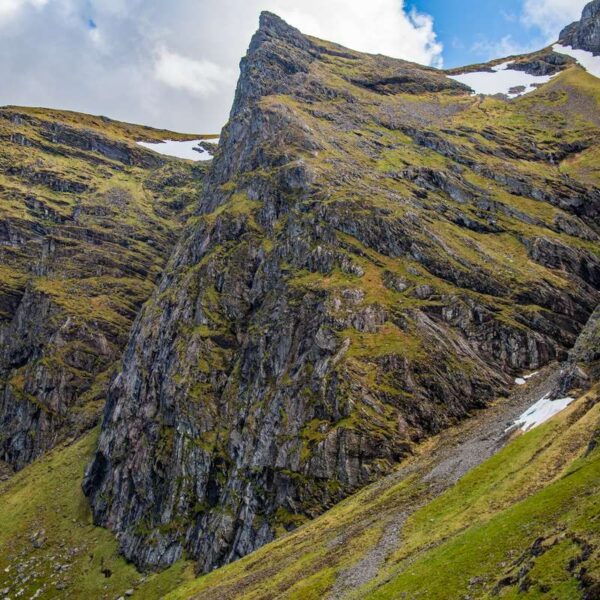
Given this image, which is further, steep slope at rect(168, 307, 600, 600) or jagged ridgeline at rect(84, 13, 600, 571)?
jagged ridgeline at rect(84, 13, 600, 571)

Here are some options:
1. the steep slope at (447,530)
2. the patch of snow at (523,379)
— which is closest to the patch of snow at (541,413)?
the steep slope at (447,530)

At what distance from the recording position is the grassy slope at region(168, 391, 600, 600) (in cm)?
3184

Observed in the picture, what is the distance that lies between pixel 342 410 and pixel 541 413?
40.1 m

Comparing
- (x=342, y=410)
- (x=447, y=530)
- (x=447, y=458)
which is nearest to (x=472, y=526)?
(x=447, y=530)

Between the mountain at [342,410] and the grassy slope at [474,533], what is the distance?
27 cm

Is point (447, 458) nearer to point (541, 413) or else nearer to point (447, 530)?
point (541, 413)

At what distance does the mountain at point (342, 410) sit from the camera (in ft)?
165

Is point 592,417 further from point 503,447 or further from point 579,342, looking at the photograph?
point 579,342

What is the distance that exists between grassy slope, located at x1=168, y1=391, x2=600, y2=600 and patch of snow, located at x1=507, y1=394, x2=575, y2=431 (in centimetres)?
517

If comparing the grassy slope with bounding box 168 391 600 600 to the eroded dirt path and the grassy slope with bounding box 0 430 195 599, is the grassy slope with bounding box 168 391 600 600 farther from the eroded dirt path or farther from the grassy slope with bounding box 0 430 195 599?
the grassy slope with bounding box 0 430 195 599

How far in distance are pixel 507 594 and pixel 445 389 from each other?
79.9 meters

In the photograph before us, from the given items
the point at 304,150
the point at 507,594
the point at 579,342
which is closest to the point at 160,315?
the point at 304,150

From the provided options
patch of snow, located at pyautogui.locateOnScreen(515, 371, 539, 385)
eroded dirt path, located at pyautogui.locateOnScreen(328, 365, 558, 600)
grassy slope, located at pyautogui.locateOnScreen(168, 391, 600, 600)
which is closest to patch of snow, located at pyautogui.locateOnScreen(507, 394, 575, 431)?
eroded dirt path, located at pyautogui.locateOnScreen(328, 365, 558, 600)

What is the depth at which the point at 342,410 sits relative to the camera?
104 metres
